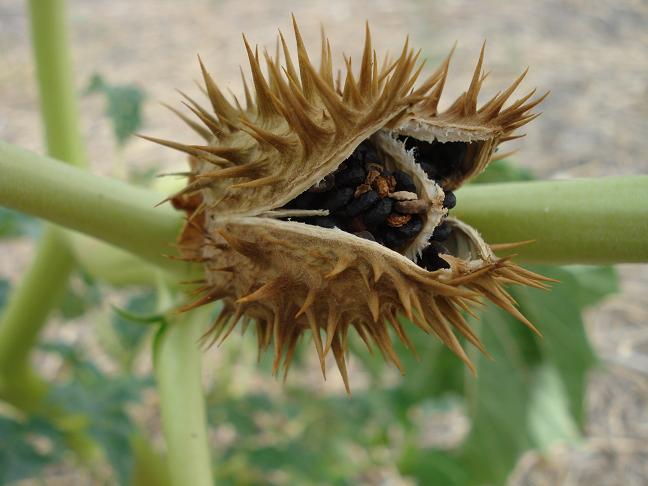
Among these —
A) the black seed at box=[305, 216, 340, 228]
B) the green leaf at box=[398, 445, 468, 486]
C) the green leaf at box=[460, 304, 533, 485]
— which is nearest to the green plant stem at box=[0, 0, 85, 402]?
the black seed at box=[305, 216, 340, 228]

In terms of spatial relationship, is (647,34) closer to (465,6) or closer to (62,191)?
(465,6)

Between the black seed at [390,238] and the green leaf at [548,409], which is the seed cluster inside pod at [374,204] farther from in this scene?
the green leaf at [548,409]

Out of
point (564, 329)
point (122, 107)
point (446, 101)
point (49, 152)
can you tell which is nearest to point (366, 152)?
point (49, 152)

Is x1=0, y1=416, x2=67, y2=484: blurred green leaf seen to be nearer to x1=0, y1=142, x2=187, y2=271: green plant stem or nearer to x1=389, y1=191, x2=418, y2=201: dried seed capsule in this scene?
x1=0, y1=142, x2=187, y2=271: green plant stem

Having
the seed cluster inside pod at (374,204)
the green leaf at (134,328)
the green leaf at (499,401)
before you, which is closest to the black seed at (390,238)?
the seed cluster inside pod at (374,204)

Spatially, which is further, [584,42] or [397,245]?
[584,42]

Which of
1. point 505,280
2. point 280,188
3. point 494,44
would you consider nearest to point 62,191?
point 280,188

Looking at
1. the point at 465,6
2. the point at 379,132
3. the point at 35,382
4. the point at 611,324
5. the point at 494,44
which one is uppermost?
the point at 465,6
